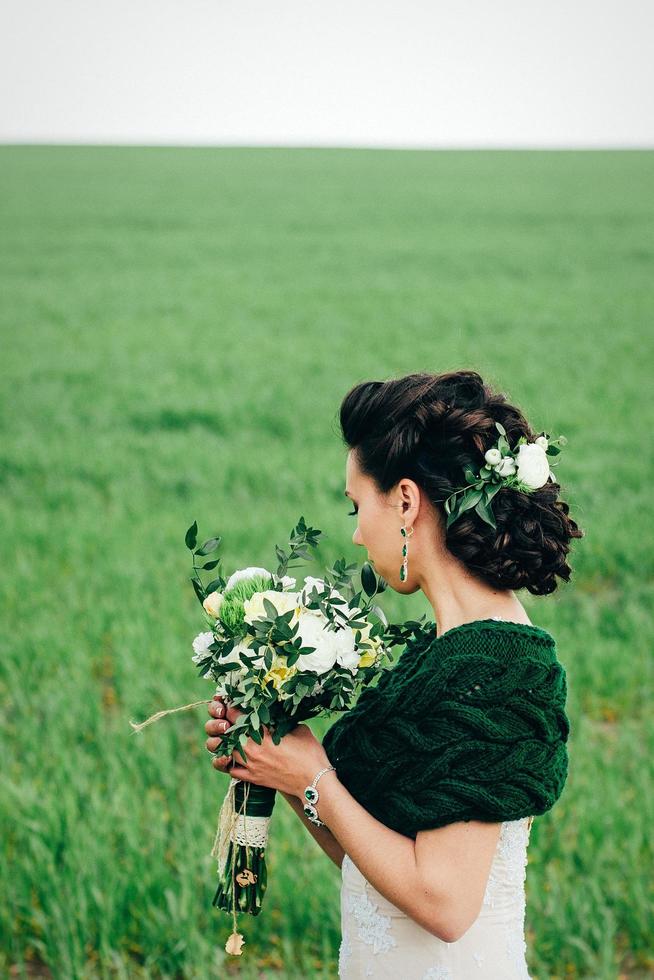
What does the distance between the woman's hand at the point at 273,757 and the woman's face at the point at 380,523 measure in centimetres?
35

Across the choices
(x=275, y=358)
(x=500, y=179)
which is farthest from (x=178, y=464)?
(x=500, y=179)

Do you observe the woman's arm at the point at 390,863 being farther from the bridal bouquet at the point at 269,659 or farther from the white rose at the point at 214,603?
the white rose at the point at 214,603

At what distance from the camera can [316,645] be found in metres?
2.11

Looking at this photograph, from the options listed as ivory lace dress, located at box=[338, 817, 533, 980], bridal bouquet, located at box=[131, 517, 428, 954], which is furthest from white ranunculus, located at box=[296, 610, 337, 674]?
ivory lace dress, located at box=[338, 817, 533, 980]

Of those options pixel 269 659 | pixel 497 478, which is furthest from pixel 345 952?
pixel 497 478

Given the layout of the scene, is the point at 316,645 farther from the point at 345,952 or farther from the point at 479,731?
the point at 345,952

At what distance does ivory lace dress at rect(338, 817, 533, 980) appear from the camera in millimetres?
2100

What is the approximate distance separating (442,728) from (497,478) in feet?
1.53

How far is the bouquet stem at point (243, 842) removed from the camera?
229 centimetres

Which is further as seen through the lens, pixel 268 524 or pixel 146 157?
pixel 146 157

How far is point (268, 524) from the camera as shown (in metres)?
8.12

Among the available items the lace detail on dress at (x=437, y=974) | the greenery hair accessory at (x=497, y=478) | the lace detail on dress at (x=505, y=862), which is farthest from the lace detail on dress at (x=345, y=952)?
the greenery hair accessory at (x=497, y=478)

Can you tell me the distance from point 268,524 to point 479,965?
20.0 ft

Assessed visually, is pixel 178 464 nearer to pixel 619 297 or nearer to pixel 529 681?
pixel 529 681
